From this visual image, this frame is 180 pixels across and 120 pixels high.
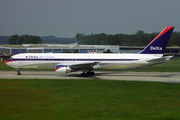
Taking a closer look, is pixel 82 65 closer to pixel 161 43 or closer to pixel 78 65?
pixel 78 65

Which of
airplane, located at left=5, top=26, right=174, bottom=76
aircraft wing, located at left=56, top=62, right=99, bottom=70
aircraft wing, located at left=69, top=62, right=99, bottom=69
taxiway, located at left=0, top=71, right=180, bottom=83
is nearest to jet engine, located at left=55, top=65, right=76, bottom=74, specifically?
aircraft wing, located at left=56, top=62, right=99, bottom=70

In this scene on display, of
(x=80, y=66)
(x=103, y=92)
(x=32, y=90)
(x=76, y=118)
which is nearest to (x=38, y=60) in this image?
(x=80, y=66)

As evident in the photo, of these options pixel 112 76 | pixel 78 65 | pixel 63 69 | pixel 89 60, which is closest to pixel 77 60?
pixel 89 60

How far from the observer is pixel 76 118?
41.6 feet

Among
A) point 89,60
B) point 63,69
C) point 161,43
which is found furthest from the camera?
point 161,43

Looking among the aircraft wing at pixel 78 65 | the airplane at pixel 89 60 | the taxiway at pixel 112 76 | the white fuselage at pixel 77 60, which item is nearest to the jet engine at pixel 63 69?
the aircraft wing at pixel 78 65

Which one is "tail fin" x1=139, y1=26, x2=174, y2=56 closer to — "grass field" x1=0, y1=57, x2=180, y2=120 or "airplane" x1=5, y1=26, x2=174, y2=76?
"airplane" x1=5, y1=26, x2=174, y2=76

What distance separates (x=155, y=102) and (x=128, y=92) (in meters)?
3.94

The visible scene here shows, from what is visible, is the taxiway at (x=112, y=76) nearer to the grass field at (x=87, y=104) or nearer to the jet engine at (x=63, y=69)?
the jet engine at (x=63, y=69)

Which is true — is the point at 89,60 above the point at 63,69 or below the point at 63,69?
above

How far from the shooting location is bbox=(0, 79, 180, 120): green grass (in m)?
13.3

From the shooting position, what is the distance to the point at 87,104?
1587 cm

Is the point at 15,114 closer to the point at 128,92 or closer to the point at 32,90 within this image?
the point at 32,90

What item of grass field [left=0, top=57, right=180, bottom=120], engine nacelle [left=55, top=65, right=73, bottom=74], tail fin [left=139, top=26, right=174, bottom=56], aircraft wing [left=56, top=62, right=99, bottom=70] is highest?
tail fin [left=139, top=26, right=174, bottom=56]
